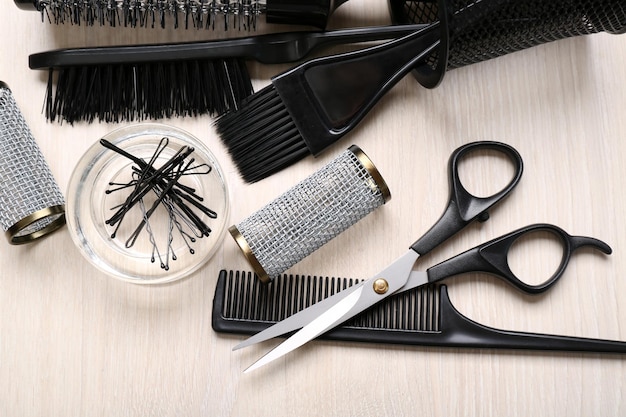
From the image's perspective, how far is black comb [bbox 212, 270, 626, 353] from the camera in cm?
67

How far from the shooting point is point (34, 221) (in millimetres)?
643

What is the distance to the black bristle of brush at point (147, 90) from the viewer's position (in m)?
0.69

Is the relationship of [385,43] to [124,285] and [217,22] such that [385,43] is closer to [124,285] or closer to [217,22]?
[217,22]

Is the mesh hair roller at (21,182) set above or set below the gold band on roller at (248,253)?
above

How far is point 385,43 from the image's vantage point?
67 cm

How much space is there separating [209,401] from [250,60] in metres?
0.35

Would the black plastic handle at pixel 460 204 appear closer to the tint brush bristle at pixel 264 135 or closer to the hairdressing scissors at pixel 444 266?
the hairdressing scissors at pixel 444 266

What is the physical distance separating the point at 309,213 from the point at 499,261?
20 centimetres

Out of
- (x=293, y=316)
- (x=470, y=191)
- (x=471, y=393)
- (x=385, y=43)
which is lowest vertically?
(x=471, y=393)

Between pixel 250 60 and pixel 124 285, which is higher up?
pixel 250 60

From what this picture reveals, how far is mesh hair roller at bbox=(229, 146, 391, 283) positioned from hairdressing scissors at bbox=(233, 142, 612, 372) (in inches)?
2.4

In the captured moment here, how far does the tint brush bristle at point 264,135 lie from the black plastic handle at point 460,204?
152 mm

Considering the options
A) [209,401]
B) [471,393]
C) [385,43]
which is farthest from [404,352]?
[385,43]

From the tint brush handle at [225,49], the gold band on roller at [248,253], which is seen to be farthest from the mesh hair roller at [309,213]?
the tint brush handle at [225,49]
